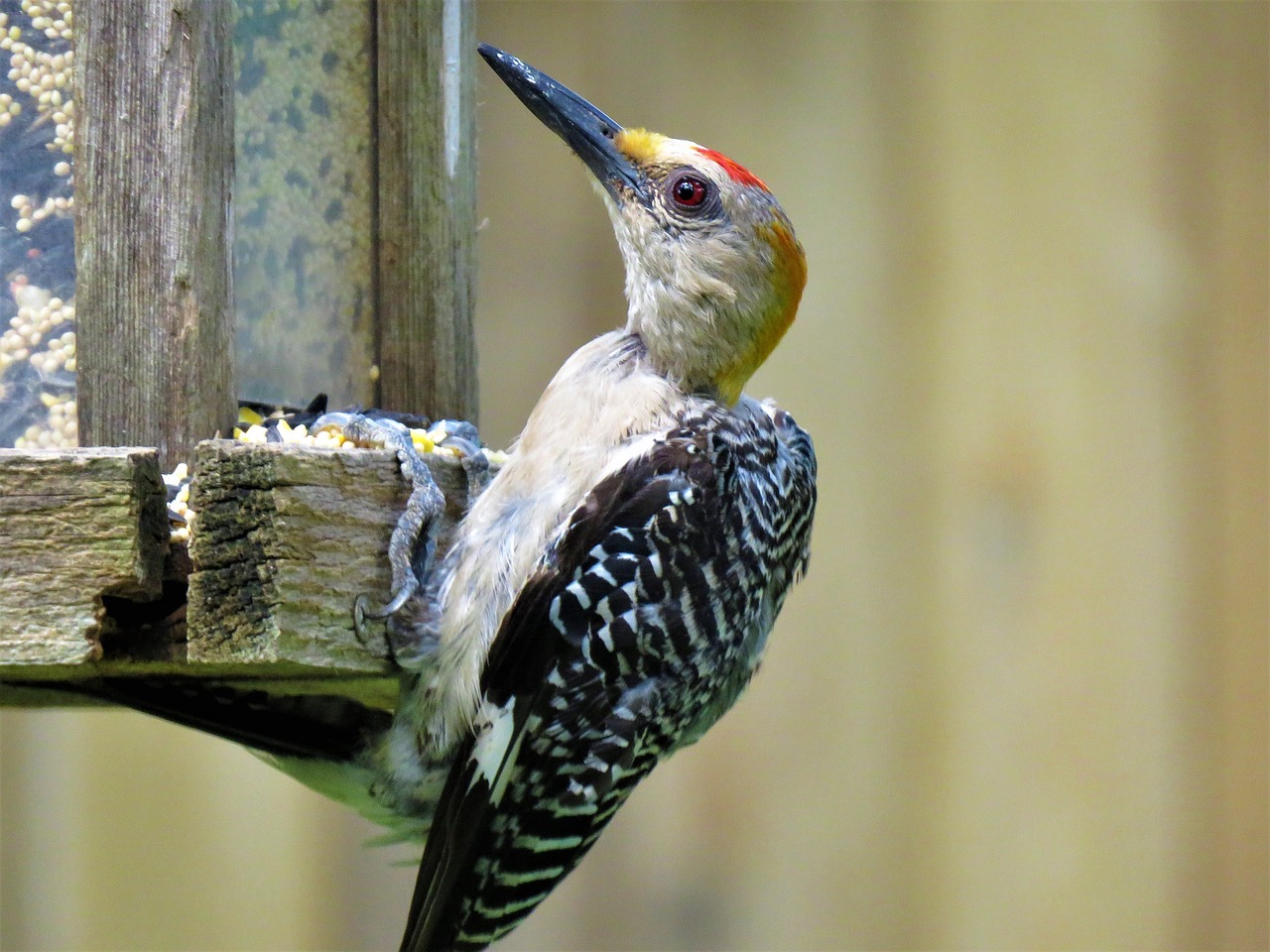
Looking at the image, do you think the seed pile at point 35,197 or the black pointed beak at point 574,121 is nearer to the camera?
the seed pile at point 35,197

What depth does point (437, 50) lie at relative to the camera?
2.45 m

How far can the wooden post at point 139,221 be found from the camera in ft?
6.10

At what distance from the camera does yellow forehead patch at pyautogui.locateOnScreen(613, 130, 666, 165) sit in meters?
2.50

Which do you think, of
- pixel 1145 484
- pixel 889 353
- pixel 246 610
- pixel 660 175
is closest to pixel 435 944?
pixel 246 610

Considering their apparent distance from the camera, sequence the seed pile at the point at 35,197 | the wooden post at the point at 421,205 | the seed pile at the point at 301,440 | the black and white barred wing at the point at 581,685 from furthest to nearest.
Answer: the wooden post at the point at 421,205 → the black and white barred wing at the point at 581,685 → the seed pile at the point at 35,197 → the seed pile at the point at 301,440

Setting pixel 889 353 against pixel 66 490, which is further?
pixel 889 353

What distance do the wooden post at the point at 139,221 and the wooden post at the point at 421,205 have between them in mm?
574

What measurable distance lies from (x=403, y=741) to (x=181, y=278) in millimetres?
907

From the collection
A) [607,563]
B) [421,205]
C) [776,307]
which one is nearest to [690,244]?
[776,307]

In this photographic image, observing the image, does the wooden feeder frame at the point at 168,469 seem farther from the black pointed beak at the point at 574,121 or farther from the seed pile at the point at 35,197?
the black pointed beak at the point at 574,121

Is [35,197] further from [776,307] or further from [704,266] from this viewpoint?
[776,307]

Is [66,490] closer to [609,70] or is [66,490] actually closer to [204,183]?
[204,183]

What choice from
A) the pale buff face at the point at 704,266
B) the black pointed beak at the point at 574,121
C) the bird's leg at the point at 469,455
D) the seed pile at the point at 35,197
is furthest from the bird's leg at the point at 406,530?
the black pointed beak at the point at 574,121

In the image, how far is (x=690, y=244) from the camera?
2.46 metres
